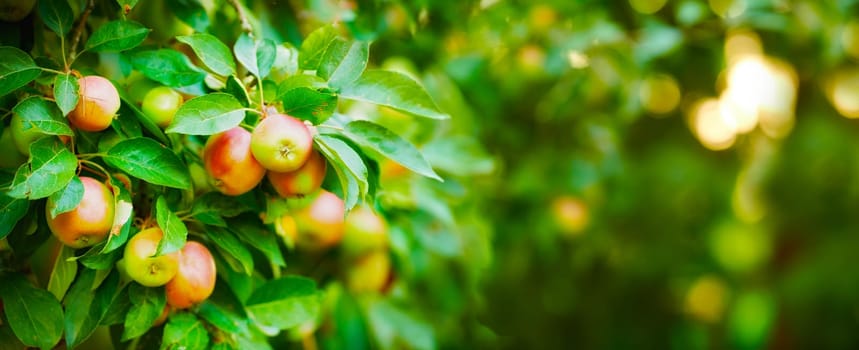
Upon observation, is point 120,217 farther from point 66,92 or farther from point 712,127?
point 712,127

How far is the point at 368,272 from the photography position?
3.20ft

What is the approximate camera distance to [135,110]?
1.85ft

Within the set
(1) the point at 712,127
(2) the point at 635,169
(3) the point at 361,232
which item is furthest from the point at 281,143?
(1) the point at 712,127

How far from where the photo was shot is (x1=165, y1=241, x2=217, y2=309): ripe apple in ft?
1.84

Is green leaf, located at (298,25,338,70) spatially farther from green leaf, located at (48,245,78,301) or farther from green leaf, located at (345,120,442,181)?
green leaf, located at (48,245,78,301)

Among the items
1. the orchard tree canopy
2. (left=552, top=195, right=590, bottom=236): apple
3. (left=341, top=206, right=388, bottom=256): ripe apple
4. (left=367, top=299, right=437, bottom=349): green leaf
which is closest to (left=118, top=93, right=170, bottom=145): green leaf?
the orchard tree canopy

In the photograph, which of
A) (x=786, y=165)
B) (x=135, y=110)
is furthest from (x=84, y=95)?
(x=786, y=165)

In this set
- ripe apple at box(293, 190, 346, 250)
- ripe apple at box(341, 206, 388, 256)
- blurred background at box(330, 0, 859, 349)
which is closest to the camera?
ripe apple at box(293, 190, 346, 250)

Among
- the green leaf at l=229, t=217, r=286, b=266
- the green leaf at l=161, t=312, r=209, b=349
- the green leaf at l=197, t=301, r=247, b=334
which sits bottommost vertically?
the green leaf at l=197, t=301, r=247, b=334

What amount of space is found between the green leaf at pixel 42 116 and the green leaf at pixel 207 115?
8 cm

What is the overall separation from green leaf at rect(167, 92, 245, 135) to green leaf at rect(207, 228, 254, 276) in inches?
4.0

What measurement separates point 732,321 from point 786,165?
0.45 meters

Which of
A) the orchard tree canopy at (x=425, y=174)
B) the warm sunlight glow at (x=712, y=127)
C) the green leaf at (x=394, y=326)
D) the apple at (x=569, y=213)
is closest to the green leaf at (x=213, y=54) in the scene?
the orchard tree canopy at (x=425, y=174)

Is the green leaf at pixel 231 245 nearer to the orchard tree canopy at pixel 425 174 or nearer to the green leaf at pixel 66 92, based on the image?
the orchard tree canopy at pixel 425 174
